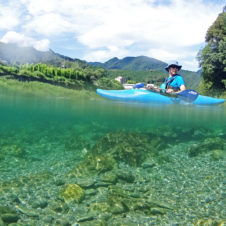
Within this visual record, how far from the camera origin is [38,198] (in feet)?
19.7

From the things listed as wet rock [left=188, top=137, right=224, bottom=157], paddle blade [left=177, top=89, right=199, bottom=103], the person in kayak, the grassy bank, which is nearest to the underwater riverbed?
wet rock [left=188, top=137, right=224, bottom=157]

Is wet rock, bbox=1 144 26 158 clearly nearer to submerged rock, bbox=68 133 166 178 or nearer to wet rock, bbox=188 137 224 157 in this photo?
submerged rock, bbox=68 133 166 178

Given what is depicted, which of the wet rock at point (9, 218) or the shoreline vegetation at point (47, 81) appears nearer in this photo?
the wet rock at point (9, 218)

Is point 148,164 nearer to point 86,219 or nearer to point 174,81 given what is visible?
point 174,81

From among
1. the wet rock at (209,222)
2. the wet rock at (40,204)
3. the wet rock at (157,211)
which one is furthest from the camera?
the wet rock at (40,204)

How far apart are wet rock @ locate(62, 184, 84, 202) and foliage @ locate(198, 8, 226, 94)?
23.5 m

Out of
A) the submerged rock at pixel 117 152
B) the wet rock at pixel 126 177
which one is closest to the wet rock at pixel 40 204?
the submerged rock at pixel 117 152

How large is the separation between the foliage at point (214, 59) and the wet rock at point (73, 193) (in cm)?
2350

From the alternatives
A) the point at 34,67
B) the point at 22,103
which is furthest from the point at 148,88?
the point at 34,67

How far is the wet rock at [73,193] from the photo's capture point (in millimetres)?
5836

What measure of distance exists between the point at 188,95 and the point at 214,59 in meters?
18.7

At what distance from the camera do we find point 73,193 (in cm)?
595

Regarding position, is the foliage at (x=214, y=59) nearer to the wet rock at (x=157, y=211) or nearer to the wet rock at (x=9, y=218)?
the wet rock at (x=157, y=211)

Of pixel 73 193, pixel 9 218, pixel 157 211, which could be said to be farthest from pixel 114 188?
pixel 9 218
